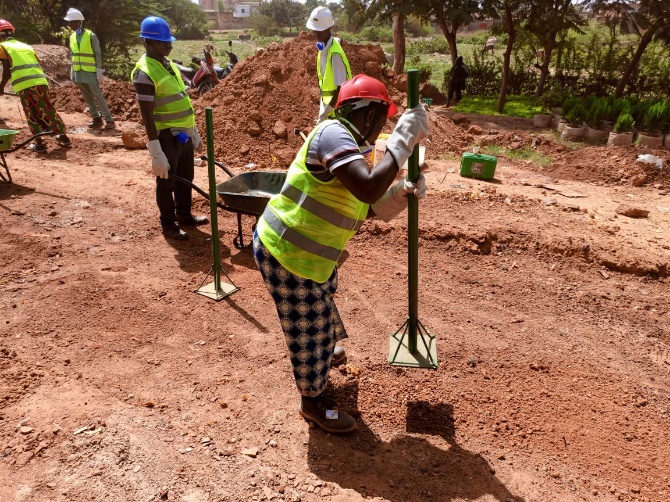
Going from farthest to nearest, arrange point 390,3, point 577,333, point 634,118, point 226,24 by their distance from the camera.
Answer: point 226,24 → point 390,3 → point 634,118 → point 577,333

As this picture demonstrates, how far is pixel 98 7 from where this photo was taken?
48.6 feet

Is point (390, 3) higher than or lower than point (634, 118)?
higher

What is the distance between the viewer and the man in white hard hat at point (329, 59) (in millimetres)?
5156

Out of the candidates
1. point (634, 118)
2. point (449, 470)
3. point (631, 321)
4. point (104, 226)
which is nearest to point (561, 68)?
point (634, 118)

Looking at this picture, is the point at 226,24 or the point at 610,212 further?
the point at 226,24

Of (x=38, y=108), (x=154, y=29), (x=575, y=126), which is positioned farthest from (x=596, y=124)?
(x=38, y=108)

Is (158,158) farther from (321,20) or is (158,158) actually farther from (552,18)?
(552,18)

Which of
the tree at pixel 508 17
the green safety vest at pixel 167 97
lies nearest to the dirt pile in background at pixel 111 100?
the green safety vest at pixel 167 97

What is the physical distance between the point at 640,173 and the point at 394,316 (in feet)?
16.4

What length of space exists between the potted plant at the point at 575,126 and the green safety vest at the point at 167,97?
6943mm

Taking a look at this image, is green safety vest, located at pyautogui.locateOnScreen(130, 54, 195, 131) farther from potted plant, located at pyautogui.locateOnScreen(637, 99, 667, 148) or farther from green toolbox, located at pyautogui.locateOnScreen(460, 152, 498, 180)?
potted plant, located at pyautogui.locateOnScreen(637, 99, 667, 148)

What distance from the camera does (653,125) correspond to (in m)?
8.23

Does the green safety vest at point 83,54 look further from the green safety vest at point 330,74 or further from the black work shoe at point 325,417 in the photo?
the black work shoe at point 325,417

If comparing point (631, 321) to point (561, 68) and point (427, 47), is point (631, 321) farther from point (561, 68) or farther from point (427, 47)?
point (427, 47)
